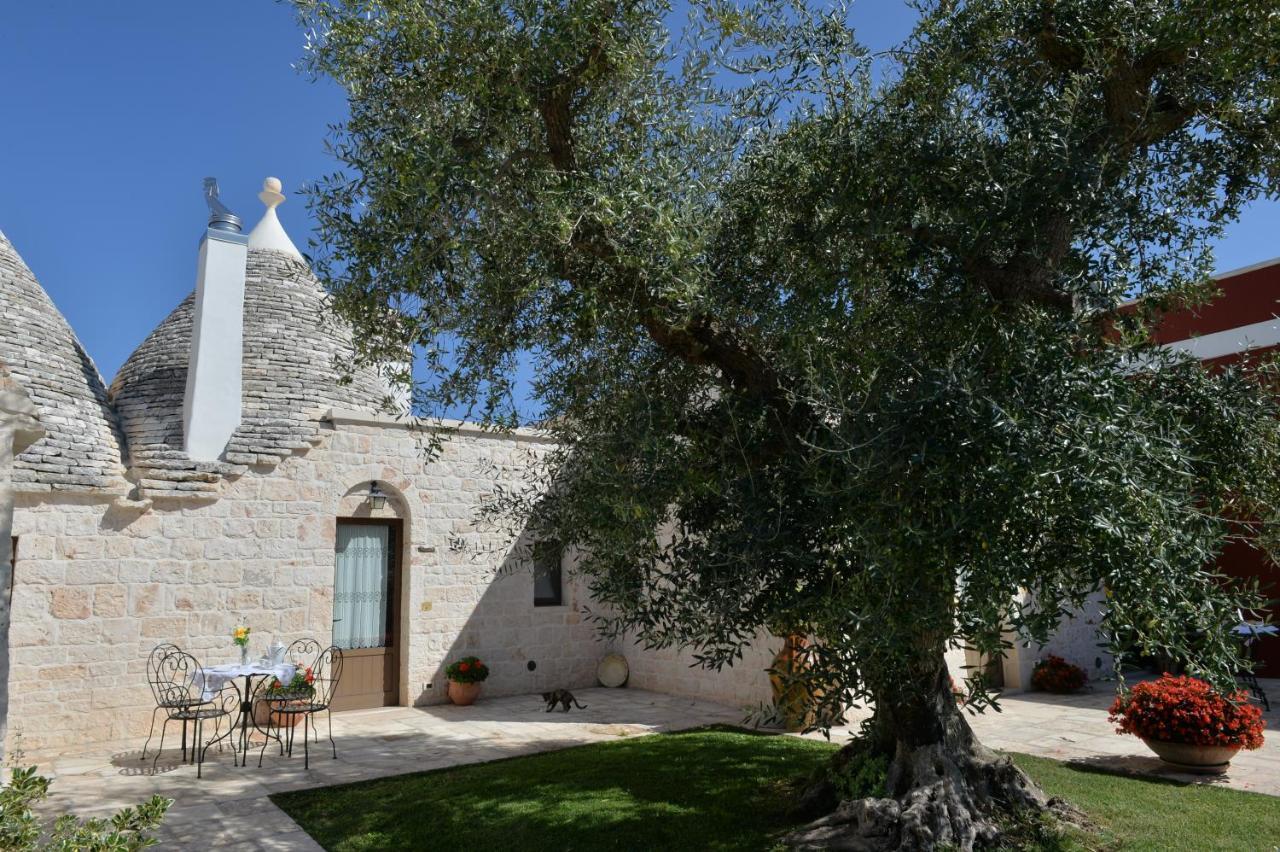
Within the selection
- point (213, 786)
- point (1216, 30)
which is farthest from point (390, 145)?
point (213, 786)

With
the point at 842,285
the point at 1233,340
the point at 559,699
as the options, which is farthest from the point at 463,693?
the point at 1233,340

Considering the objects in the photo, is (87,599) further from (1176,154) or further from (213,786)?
(1176,154)

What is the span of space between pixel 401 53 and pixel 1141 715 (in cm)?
826

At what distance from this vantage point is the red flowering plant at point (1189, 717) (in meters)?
7.07

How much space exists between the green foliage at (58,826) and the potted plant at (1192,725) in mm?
7390

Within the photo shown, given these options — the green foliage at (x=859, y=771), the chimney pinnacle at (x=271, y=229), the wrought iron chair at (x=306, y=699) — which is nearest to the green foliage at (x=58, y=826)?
the green foliage at (x=859, y=771)

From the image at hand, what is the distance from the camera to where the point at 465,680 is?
11594 millimetres

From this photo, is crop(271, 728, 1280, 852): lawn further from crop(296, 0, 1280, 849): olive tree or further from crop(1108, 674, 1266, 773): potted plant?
crop(296, 0, 1280, 849): olive tree

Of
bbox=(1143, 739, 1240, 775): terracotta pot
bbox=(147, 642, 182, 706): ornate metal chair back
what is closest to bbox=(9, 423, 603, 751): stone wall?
bbox=(147, 642, 182, 706): ornate metal chair back

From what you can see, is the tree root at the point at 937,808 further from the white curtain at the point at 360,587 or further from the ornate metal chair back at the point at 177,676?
the white curtain at the point at 360,587

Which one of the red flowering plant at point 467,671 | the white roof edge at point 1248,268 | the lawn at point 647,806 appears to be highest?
the white roof edge at point 1248,268

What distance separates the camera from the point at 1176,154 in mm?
5082

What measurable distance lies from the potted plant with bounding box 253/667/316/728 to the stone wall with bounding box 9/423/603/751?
0.78 metres

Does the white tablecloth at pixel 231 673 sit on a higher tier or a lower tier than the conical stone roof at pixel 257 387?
lower
